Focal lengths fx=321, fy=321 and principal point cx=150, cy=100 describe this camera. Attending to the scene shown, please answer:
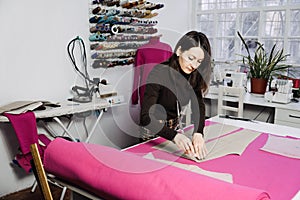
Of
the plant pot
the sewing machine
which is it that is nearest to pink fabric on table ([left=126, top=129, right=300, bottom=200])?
the sewing machine

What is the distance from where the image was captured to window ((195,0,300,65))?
135 inches

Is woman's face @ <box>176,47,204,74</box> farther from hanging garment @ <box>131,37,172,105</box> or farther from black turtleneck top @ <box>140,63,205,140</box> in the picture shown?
hanging garment @ <box>131,37,172,105</box>

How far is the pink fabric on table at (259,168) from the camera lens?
Result: 51.0 inches

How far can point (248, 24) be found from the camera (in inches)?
147

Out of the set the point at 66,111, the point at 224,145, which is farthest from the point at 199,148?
the point at 66,111

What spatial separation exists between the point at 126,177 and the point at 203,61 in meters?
1.11

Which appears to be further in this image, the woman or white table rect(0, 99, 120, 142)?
white table rect(0, 99, 120, 142)

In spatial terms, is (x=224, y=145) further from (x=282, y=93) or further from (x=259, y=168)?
(x=282, y=93)

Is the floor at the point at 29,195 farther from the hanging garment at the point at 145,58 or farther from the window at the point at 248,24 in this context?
the window at the point at 248,24

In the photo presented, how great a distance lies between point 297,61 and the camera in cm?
343

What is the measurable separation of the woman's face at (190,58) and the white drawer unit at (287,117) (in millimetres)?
1380

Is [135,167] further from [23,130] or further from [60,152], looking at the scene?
[23,130]

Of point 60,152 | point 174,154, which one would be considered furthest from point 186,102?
point 60,152

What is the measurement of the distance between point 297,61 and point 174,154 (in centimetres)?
243
